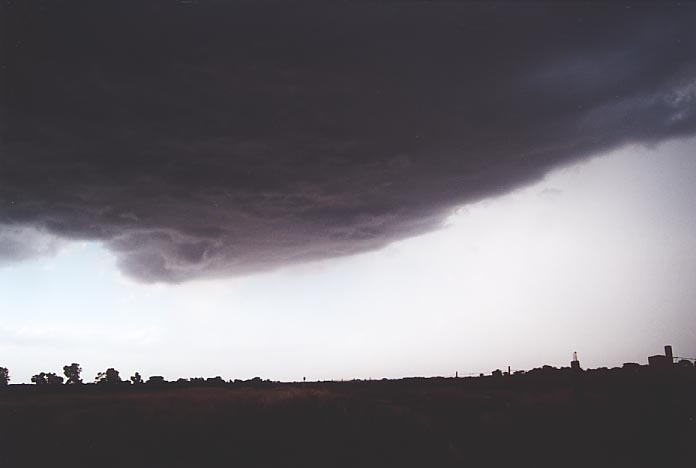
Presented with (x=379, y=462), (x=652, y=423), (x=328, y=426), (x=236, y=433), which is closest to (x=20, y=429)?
(x=236, y=433)

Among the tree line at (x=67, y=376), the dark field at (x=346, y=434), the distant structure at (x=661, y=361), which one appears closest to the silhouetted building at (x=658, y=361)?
the distant structure at (x=661, y=361)

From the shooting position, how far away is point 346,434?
18.9m

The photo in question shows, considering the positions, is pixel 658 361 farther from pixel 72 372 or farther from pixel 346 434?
pixel 72 372

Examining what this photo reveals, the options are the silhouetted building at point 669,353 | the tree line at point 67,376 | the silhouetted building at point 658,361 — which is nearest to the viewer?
the silhouetted building at point 669,353

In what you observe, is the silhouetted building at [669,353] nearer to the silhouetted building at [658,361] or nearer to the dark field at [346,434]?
the silhouetted building at [658,361]

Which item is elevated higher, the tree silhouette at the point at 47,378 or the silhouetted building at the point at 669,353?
the silhouetted building at the point at 669,353

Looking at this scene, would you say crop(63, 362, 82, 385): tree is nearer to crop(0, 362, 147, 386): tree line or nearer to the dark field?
crop(0, 362, 147, 386): tree line

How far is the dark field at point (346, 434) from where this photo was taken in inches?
655


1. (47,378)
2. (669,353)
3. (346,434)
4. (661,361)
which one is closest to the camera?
(346,434)

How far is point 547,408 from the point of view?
2380cm

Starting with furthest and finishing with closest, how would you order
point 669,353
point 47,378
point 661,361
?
point 47,378 → point 661,361 → point 669,353

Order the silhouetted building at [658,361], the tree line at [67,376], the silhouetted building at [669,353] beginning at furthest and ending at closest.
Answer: the tree line at [67,376] < the silhouetted building at [658,361] < the silhouetted building at [669,353]

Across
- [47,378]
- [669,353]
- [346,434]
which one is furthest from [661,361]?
[47,378]

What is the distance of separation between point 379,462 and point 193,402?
467 inches
